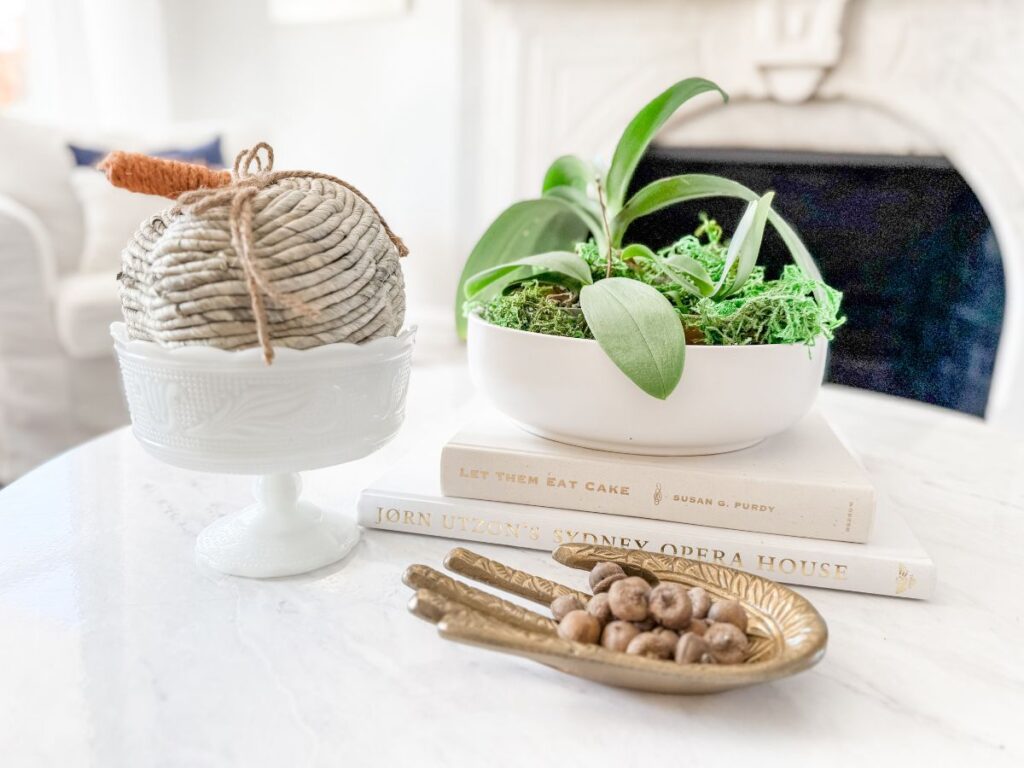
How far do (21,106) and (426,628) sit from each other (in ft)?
9.32

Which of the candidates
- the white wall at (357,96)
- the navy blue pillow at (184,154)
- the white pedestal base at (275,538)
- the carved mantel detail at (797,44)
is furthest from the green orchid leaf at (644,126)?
the white wall at (357,96)

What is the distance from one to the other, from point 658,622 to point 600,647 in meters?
0.04

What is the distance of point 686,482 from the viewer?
0.55 m

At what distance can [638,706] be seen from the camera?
1.32 feet

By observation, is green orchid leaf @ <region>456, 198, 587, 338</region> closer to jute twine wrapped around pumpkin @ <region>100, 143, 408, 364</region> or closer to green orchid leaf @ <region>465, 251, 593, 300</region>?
green orchid leaf @ <region>465, 251, 593, 300</region>

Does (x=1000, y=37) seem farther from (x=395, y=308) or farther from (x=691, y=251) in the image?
(x=395, y=308)

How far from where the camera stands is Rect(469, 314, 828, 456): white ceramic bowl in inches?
21.5

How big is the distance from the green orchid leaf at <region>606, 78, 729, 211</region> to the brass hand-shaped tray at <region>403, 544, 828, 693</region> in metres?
0.30

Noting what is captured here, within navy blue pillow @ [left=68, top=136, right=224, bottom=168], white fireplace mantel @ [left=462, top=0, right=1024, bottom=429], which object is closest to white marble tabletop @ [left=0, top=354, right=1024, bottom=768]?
white fireplace mantel @ [left=462, top=0, right=1024, bottom=429]

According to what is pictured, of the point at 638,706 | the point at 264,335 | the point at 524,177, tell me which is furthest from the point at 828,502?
the point at 524,177

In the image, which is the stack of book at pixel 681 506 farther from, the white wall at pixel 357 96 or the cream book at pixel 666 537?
the white wall at pixel 357 96

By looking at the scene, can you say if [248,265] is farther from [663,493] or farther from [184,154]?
[184,154]

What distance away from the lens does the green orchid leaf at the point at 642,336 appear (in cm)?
52

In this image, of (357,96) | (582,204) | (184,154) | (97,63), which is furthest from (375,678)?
(97,63)
